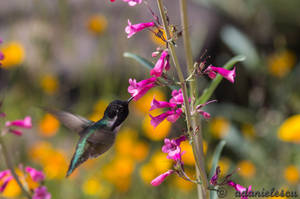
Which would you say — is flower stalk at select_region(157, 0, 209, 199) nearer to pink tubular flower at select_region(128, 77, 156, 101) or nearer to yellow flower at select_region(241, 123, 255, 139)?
pink tubular flower at select_region(128, 77, 156, 101)

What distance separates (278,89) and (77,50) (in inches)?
158

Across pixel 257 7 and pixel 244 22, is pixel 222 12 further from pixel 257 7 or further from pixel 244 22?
pixel 257 7

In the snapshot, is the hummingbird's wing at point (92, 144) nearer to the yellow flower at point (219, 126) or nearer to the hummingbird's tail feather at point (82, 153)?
the hummingbird's tail feather at point (82, 153)

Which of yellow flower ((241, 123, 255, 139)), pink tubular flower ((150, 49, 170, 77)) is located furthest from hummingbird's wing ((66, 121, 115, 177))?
yellow flower ((241, 123, 255, 139))

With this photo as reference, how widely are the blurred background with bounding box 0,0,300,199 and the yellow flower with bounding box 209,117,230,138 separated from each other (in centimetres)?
2

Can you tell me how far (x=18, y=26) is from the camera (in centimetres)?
840

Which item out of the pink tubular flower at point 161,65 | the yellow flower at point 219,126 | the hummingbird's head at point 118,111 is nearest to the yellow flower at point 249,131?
the yellow flower at point 219,126

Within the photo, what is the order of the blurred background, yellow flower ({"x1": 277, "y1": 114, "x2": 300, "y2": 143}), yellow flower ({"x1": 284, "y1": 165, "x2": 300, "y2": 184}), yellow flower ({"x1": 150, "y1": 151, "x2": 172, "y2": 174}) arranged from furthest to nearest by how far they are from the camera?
1. the blurred background
2. yellow flower ({"x1": 150, "y1": 151, "x2": 172, "y2": 174})
3. yellow flower ({"x1": 277, "y1": 114, "x2": 300, "y2": 143})
4. yellow flower ({"x1": 284, "y1": 165, "x2": 300, "y2": 184})

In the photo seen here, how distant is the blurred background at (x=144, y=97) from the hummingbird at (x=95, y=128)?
716mm

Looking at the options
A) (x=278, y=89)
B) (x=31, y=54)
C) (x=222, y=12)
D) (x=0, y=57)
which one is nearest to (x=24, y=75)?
(x=31, y=54)

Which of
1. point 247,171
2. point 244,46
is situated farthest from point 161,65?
point 244,46

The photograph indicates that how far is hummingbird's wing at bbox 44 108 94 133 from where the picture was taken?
7.33 ft

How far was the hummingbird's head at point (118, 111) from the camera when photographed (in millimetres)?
2162

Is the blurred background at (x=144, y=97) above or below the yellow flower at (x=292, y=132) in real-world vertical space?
below
